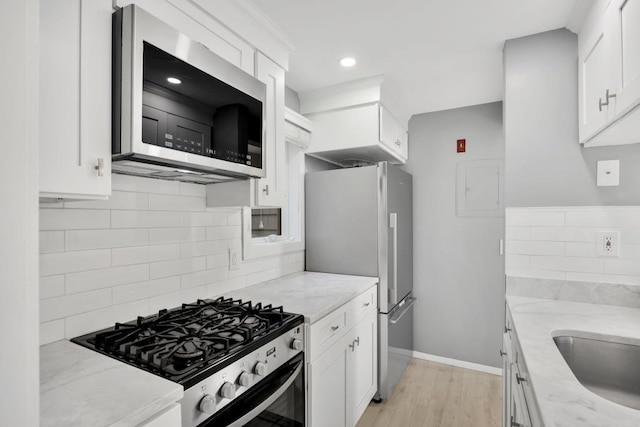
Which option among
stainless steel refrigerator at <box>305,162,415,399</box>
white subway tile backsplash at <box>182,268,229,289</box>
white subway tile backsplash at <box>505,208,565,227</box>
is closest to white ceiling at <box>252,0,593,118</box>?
stainless steel refrigerator at <box>305,162,415,399</box>

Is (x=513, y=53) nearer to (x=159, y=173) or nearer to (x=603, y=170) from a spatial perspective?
(x=603, y=170)

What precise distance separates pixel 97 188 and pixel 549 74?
2.25 meters

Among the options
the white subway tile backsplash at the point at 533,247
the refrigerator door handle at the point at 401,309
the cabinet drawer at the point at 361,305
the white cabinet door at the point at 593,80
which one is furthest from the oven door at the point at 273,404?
the white cabinet door at the point at 593,80

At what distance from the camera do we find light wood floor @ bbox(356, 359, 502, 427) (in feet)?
7.37

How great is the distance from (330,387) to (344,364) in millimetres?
190

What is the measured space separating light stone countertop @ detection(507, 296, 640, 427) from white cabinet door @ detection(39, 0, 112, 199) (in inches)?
53.7

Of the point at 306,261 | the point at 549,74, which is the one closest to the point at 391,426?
the point at 306,261

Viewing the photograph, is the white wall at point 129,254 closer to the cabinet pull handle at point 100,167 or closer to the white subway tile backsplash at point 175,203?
the white subway tile backsplash at point 175,203

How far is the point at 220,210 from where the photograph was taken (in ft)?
6.38

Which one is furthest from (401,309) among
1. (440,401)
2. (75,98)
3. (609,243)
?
(75,98)

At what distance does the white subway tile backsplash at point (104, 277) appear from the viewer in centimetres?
125

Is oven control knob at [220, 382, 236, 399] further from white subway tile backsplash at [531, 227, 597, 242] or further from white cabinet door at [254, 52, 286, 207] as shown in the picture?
white subway tile backsplash at [531, 227, 597, 242]

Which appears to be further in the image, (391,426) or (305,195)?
(305,195)

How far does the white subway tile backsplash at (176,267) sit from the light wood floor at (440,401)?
154 cm
